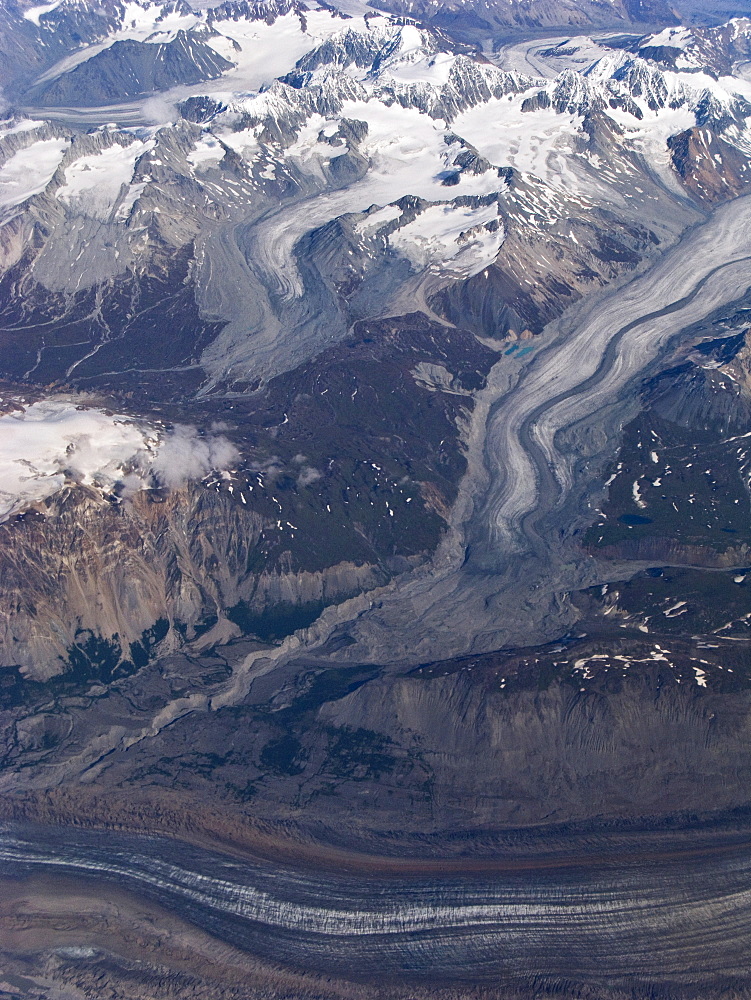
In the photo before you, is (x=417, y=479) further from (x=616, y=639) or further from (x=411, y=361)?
(x=616, y=639)

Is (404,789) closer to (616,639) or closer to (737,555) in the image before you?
(616,639)

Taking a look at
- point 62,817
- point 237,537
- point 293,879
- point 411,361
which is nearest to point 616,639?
point 293,879


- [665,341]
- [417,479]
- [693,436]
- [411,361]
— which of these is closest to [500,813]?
[417,479]

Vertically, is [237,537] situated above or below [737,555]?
above

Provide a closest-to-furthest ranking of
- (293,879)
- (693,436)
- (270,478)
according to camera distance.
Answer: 1. (293,879)
2. (270,478)
3. (693,436)

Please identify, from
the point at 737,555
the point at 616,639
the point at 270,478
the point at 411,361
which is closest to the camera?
the point at 616,639

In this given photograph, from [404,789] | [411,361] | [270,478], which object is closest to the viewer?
[404,789]

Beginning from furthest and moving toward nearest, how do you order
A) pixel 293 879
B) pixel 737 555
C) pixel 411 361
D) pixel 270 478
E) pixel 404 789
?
1. pixel 411 361
2. pixel 270 478
3. pixel 737 555
4. pixel 404 789
5. pixel 293 879

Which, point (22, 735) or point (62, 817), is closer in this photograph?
point (62, 817)

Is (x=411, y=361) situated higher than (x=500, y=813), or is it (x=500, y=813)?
(x=411, y=361)
